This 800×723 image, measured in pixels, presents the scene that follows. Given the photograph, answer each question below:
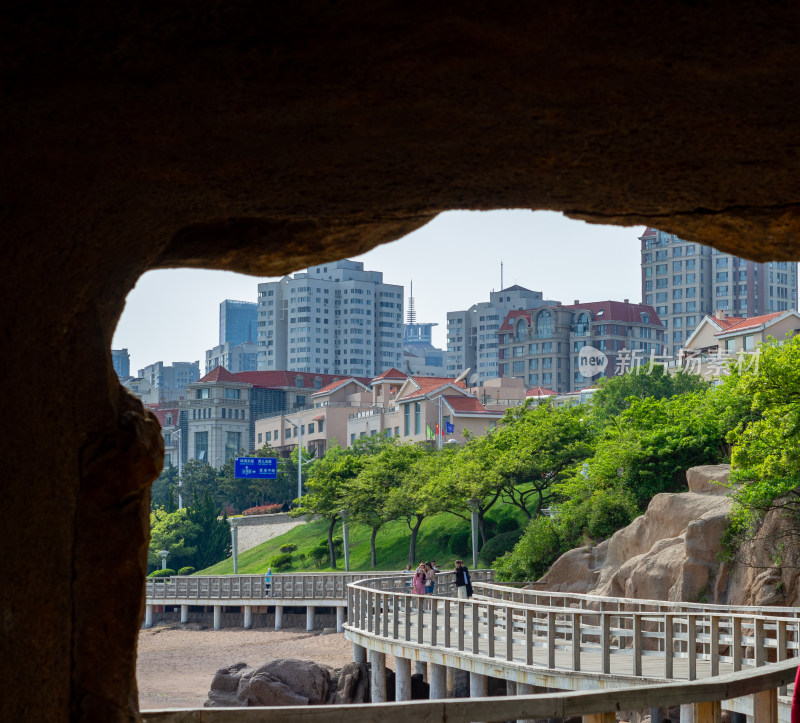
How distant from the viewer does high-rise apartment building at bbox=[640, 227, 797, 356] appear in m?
154

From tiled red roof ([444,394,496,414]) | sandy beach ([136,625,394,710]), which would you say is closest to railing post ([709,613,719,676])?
sandy beach ([136,625,394,710])

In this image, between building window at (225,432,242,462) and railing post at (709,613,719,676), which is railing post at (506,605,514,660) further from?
building window at (225,432,242,462)

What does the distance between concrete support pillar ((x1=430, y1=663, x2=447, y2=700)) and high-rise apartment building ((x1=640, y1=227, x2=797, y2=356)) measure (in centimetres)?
13774

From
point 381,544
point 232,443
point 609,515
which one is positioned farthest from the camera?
point 232,443

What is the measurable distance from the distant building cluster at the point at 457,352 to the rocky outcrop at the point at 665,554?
29.2 m

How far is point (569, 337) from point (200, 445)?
54176 mm

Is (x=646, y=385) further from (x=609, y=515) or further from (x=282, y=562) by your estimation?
(x=609, y=515)

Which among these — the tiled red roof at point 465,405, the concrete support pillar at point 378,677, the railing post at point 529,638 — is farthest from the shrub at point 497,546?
the railing post at point 529,638

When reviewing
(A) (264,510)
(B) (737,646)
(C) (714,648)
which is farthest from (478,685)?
(A) (264,510)

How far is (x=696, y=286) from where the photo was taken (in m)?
155

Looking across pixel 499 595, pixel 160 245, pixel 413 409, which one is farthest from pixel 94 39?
pixel 413 409

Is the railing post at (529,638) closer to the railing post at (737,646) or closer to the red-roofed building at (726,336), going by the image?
the railing post at (737,646)

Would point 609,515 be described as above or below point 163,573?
above

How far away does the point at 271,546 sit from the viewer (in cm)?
6994
